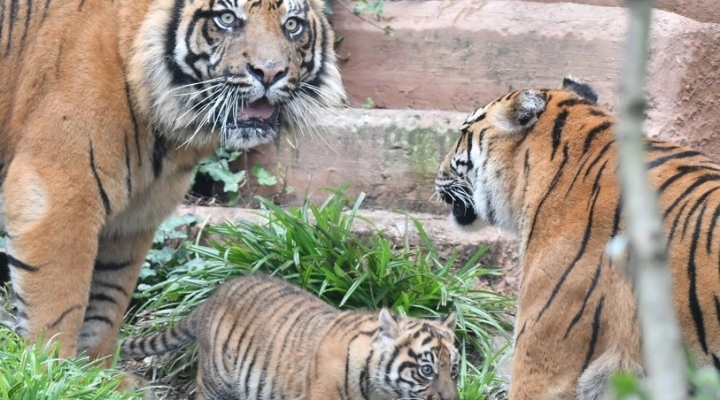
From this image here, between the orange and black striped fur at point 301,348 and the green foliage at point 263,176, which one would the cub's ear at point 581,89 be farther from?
the green foliage at point 263,176

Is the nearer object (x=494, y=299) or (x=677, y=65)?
(x=494, y=299)

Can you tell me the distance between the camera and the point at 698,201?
3.39 metres

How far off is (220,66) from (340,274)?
5.25 ft

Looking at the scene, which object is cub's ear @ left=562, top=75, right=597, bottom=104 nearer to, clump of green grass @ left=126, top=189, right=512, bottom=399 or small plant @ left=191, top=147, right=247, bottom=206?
clump of green grass @ left=126, top=189, right=512, bottom=399

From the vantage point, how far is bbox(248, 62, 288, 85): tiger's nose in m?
4.12

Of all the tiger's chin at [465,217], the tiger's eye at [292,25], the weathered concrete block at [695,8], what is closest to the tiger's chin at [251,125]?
the tiger's eye at [292,25]

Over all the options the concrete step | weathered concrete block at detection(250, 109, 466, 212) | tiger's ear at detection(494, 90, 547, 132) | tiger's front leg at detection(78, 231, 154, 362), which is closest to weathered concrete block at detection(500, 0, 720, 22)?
the concrete step

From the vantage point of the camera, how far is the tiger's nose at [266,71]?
4.12 metres

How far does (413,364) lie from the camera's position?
14.2 ft

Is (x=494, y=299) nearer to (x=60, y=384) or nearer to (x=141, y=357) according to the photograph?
(x=141, y=357)

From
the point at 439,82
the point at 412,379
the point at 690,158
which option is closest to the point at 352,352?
the point at 412,379

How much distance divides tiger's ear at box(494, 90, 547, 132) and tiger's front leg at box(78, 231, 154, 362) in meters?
1.96

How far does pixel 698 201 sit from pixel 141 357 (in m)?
3.42

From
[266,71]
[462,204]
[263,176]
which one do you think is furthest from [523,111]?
A: [263,176]
